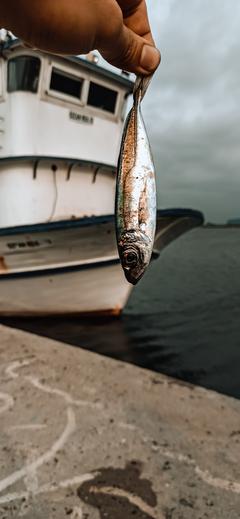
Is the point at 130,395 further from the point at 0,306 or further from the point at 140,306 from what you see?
the point at 140,306

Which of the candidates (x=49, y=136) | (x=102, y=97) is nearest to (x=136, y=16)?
(x=49, y=136)

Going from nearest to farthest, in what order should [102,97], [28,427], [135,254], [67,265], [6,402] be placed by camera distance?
[135,254] < [28,427] < [6,402] < [67,265] < [102,97]

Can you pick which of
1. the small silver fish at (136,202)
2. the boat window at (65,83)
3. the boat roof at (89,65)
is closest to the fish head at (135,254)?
the small silver fish at (136,202)

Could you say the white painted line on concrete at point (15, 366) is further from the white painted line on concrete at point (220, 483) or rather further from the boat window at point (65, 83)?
the boat window at point (65, 83)

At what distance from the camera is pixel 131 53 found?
1.24 meters

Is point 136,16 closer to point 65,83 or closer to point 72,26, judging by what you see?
point 72,26

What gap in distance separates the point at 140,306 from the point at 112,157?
5.58 m

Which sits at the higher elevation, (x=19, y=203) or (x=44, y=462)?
(x=19, y=203)

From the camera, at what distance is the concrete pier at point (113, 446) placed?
7.42 feet

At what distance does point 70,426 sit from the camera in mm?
3129

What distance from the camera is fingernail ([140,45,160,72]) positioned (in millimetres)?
1275

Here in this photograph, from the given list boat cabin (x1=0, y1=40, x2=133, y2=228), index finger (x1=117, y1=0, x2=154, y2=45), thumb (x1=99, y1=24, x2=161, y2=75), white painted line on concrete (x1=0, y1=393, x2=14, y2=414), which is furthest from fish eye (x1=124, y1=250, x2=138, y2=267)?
boat cabin (x1=0, y1=40, x2=133, y2=228)

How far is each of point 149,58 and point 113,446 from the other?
2.63 m

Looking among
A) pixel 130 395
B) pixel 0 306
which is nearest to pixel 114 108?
pixel 0 306
